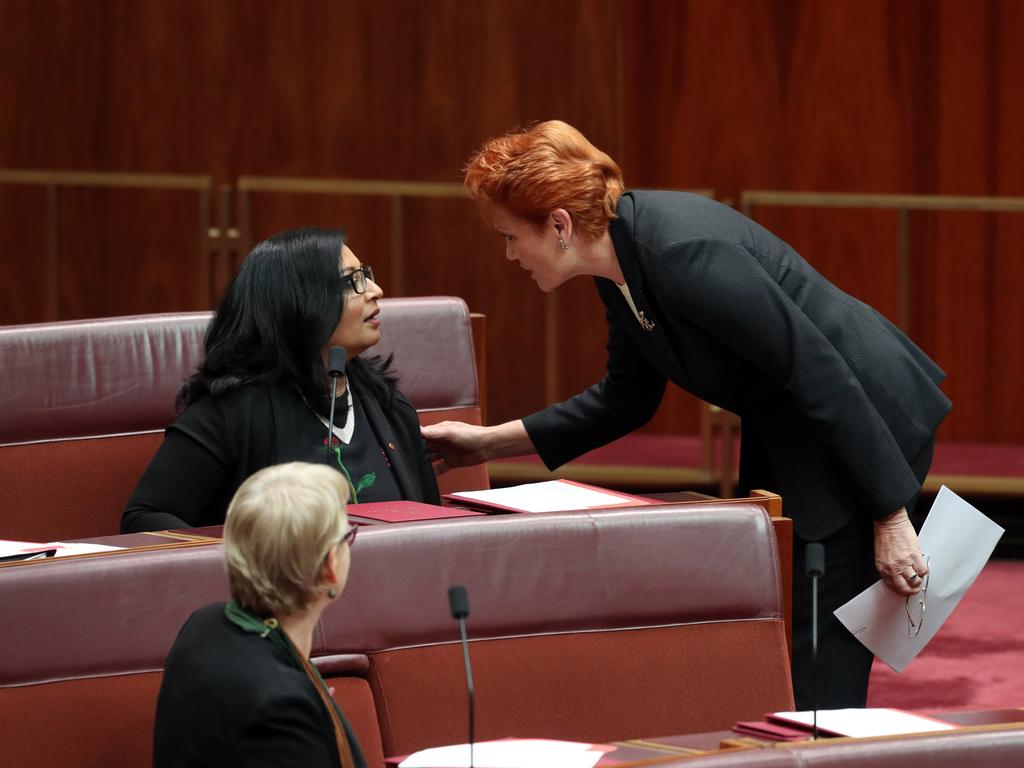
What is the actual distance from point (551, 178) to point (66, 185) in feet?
9.90

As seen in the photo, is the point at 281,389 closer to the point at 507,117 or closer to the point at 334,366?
the point at 334,366

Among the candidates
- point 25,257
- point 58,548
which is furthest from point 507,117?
point 58,548

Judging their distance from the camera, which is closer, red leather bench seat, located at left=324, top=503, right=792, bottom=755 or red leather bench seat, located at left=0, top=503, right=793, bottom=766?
red leather bench seat, located at left=0, top=503, right=793, bottom=766

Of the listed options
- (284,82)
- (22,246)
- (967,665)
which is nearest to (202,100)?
(284,82)

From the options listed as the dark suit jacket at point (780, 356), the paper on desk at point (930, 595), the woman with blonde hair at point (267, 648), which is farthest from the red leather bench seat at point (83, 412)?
the woman with blonde hair at point (267, 648)

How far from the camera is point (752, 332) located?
7.89 feet

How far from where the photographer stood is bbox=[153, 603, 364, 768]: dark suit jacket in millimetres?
1619

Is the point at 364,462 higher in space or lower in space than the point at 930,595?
higher

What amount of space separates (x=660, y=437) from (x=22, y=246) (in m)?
2.20

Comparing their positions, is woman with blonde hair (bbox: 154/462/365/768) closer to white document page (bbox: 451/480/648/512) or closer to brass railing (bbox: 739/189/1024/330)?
white document page (bbox: 451/480/648/512)

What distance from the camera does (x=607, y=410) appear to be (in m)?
2.99

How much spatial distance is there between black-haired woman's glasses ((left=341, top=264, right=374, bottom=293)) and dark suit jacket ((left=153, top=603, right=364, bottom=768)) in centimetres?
124

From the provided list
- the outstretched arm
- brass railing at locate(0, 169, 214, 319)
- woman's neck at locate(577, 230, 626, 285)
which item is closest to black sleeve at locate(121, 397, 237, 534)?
the outstretched arm

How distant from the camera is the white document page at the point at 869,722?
179cm
